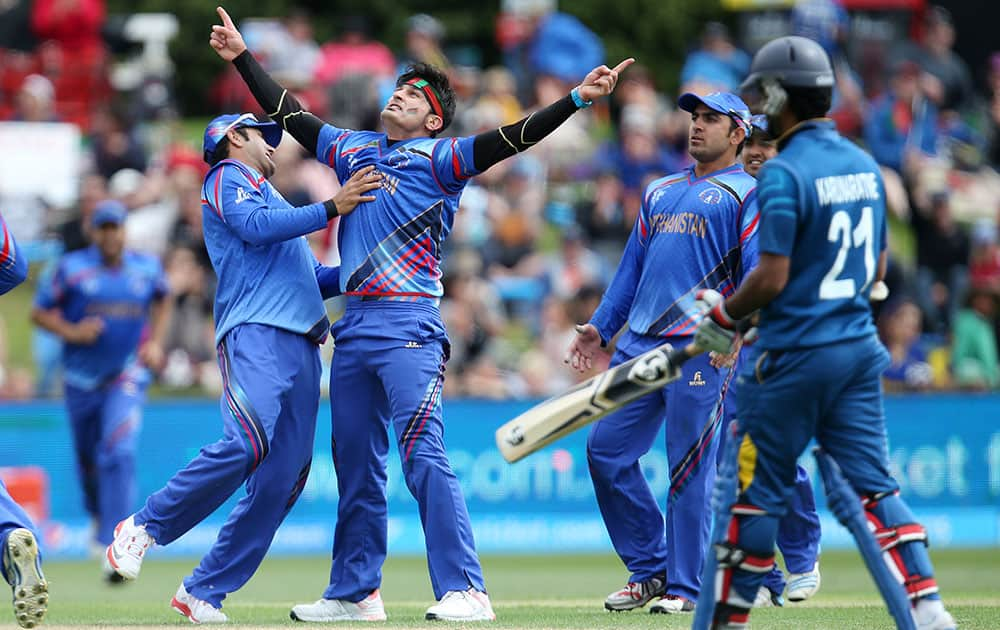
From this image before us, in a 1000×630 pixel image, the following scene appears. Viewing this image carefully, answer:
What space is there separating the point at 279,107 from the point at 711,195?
8.04 feet

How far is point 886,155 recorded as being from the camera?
2088 cm

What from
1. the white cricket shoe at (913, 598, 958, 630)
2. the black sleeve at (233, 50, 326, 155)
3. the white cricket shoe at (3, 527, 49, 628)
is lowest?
the white cricket shoe at (3, 527, 49, 628)

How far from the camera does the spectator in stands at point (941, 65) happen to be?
73.1 ft

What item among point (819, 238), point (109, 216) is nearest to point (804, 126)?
point (819, 238)

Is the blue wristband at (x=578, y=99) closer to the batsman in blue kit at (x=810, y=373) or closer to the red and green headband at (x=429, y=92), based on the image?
the red and green headband at (x=429, y=92)

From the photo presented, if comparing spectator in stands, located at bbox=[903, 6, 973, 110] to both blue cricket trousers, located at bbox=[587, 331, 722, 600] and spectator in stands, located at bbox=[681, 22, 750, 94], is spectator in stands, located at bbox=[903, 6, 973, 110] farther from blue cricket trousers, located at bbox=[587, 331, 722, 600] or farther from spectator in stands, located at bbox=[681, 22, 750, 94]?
blue cricket trousers, located at bbox=[587, 331, 722, 600]

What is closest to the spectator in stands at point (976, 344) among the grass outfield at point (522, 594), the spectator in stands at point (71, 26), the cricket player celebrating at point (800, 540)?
the grass outfield at point (522, 594)

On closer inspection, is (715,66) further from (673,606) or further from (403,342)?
(403,342)

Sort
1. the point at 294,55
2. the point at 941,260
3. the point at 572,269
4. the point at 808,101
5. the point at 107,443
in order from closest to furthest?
1. the point at 808,101
2. the point at 107,443
3. the point at 572,269
4. the point at 941,260
5. the point at 294,55

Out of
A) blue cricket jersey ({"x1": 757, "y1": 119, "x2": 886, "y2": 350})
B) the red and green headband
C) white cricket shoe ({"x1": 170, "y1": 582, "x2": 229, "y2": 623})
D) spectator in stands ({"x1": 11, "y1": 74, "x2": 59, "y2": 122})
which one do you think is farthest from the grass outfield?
spectator in stands ({"x1": 11, "y1": 74, "x2": 59, "y2": 122})

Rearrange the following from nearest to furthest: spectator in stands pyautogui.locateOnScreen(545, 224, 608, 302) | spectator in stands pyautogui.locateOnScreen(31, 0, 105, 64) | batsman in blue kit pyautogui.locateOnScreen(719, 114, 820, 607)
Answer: batsman in blue kit pyautogui.locateOnScreen(719, 114, 820, 607) → spectator in stands pyautogui.locateOnScreen(545, 224, 608, 302) → spectator in stands pyautogui.locateOnScreen(31, 0, 105, 64)

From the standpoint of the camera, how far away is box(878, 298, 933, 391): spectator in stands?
647 inches

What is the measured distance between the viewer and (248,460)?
780cm

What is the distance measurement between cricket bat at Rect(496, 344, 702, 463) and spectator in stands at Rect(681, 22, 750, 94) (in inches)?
580
